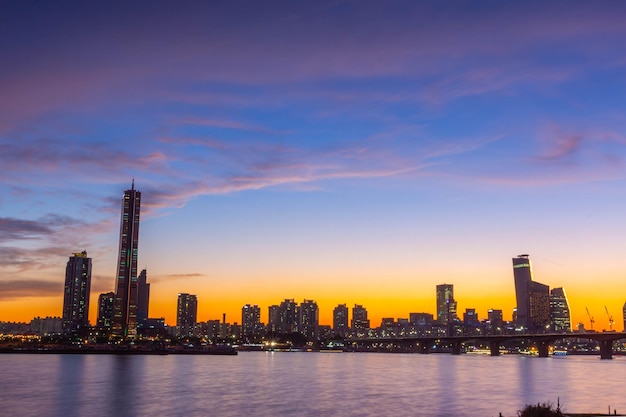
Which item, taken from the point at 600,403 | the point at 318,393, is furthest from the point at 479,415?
the point at 318,393

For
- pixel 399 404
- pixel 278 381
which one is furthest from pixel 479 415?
pixel 278 381

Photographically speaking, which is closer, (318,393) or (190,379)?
(318,393)

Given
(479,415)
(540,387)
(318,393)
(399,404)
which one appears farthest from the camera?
(540,387)

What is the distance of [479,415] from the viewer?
7231 centimetres

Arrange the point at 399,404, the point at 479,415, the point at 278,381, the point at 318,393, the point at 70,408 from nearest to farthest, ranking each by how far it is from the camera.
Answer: the point at 479,415 < the point at 70,408 < the point at 399,404 < the point at 318,393 < the point at 278,381

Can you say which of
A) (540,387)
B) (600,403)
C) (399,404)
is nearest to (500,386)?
(540,387)

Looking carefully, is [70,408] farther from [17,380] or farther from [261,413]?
[17,380]

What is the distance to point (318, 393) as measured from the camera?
331 feet

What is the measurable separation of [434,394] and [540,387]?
28.8 meters

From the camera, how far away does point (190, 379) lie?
427ft

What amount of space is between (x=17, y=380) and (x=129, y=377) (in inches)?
882

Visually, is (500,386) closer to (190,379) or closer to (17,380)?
(190,379)

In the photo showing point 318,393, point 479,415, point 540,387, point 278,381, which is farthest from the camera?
point 278,381

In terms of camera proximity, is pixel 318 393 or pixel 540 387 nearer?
pixel 318 393
